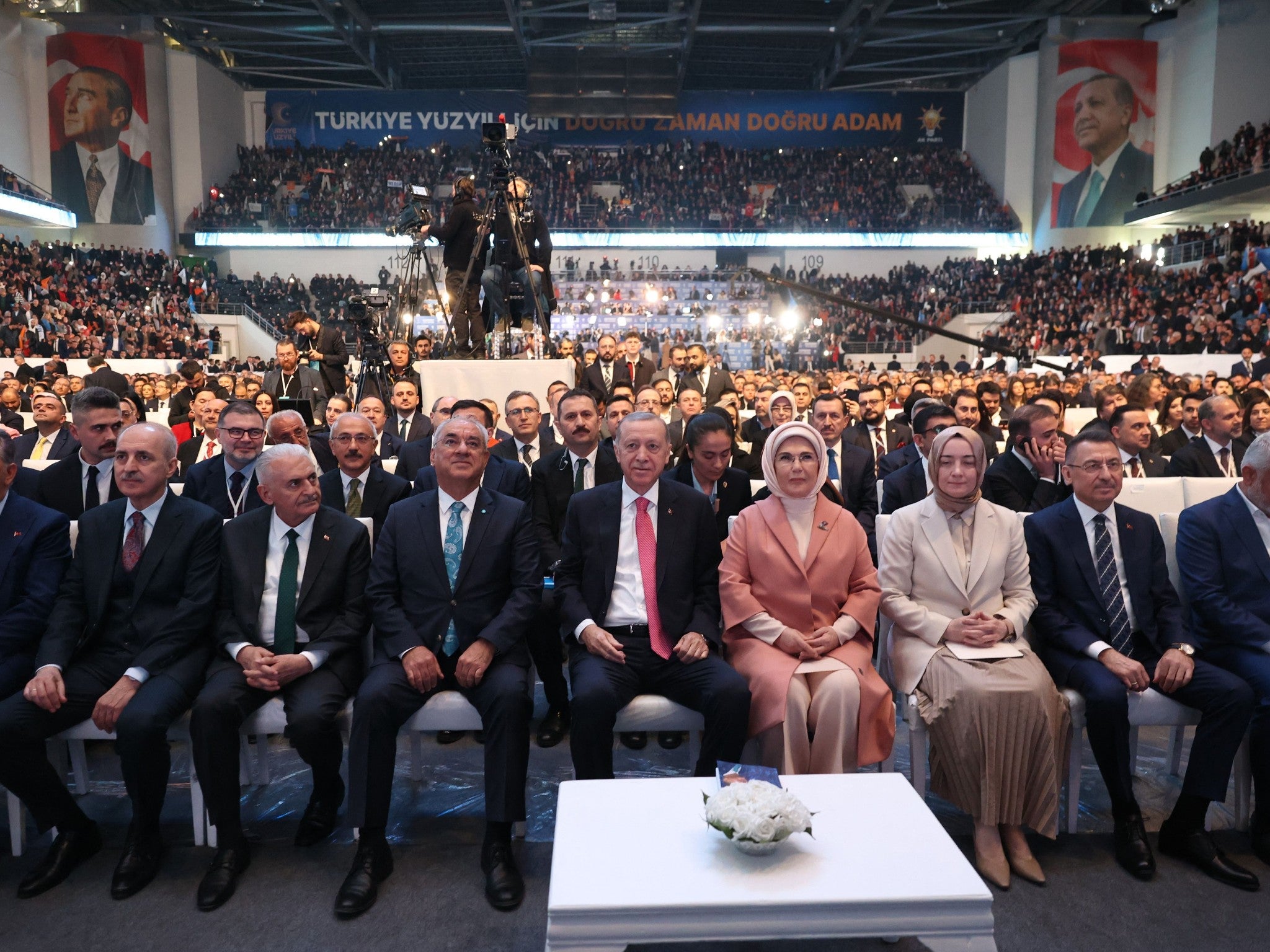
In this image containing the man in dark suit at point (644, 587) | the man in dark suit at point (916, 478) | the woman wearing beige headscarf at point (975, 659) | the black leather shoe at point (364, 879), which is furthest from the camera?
the man in dark suit at point (916, 478)

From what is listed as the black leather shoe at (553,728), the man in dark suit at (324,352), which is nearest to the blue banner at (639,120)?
the man in dark suit at (324,352)

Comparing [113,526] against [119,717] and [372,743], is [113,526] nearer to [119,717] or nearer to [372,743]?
[119,717]

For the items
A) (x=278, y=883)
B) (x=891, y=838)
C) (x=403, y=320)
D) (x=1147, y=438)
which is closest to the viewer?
(x=891, y=838)

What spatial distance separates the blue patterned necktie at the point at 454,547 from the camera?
10.3ft

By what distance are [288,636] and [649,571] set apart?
128cm

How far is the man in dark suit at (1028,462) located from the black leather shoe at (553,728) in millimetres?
2263

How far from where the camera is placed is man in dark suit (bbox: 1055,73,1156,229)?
81.1 feet

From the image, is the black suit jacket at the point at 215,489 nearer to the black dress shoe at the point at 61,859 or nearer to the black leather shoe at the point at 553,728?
the black dress shoe at the point at 61,859

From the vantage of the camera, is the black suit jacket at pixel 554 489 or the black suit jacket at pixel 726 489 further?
the black suit jacket at pixel 726 489

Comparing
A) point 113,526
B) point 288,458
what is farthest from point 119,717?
point 288,458

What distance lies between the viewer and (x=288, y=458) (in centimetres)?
315

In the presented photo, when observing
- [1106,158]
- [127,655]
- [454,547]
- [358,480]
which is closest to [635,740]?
[454,547]

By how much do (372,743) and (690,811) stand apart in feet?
3.67

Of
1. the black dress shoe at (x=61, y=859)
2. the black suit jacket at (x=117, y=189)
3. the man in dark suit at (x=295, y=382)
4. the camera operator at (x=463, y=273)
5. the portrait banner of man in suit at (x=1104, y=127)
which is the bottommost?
the black dress shoe at (x=61, y=859)
